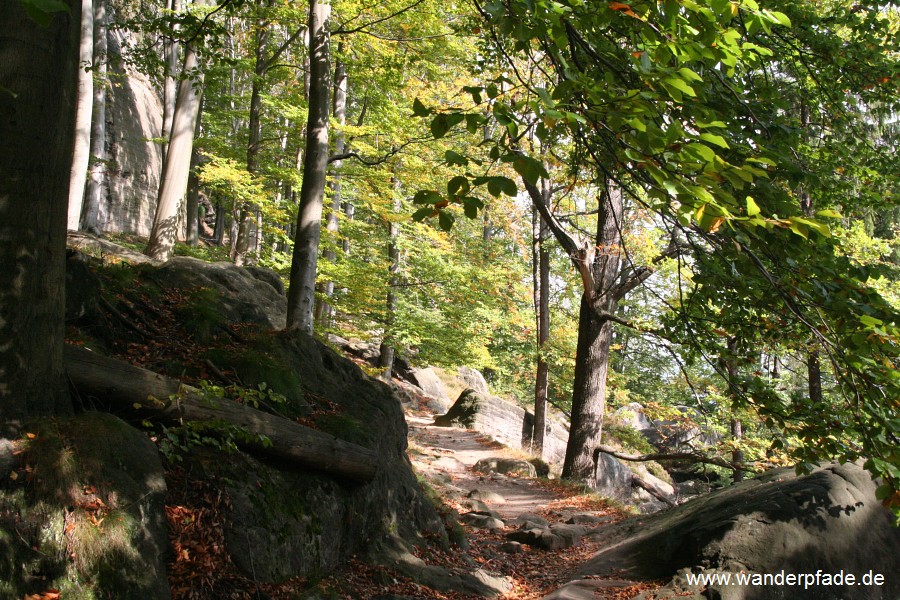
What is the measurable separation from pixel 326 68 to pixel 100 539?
642 centimetres

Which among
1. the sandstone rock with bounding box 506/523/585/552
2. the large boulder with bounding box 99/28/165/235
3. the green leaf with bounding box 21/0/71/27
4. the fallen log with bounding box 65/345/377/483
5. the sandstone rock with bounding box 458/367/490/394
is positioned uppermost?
the large boulder with bounding box 99/28/165/235

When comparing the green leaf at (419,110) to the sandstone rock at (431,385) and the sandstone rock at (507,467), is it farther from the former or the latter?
the sandstone rock at (431,385)

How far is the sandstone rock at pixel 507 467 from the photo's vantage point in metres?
13.0

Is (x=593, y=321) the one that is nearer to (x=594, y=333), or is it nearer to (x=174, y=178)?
(x=594, y=333)

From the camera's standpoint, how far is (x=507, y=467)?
1328cm

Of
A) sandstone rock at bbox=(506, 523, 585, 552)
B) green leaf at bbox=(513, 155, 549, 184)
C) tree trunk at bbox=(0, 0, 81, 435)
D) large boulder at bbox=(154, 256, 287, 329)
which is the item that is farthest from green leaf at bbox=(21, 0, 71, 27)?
sandstone rock at bbox=(506, 523, 585, 552)

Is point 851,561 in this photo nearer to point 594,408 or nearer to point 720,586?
point 720,586

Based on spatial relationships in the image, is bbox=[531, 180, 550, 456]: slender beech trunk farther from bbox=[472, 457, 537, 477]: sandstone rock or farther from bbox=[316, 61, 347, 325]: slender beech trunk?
bbox=[316, 61, 347, 325]: slender beech trunk

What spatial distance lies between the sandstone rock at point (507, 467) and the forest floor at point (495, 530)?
225 millimetres

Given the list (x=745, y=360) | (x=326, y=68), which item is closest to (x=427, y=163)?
(x=326, y=68)

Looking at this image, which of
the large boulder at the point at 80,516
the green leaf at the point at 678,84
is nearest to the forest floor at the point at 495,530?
the large boulder at the point at 80,516

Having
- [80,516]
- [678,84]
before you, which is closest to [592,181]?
[678,84]

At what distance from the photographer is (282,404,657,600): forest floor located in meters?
5.22

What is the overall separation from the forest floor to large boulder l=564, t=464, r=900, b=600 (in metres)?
0.54
